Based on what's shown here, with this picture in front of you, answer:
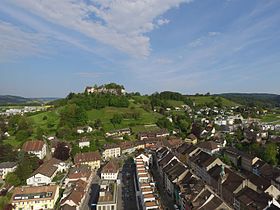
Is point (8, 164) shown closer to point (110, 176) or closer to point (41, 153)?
point (41, 153)

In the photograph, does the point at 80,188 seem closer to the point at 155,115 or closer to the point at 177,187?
the point at 177,187

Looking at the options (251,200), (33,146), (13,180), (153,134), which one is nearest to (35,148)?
(33,146)

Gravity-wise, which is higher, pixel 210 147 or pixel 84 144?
pixel 210 147

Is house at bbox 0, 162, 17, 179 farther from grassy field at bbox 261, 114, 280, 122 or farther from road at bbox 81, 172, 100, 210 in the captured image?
grassy field at bbox 261, 114, 280, 122

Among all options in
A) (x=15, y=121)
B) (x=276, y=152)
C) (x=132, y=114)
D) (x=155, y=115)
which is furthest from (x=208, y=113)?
(x=15, y=121)

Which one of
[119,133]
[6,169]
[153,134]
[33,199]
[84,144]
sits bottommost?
[33,199]

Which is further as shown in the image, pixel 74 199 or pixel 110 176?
pixel 110 176

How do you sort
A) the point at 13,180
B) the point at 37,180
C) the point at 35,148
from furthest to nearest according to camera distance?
the point at 35,148, the point at 37,180, the point at 13,180

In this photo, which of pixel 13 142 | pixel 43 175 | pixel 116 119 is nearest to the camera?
pixel 43 175
